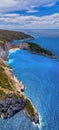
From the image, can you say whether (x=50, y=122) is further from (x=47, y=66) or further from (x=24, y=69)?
(x=47, y=66)

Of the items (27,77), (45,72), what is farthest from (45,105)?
(45,72)

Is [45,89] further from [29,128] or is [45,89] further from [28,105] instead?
[29,128]

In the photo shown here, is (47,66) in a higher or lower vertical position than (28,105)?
lower

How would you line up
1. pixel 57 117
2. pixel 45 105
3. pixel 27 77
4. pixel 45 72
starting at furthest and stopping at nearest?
pixel 45 72 → pixel 27 77 → pixel 45 105 → pixel 57 117

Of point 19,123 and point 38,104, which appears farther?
point 38,104

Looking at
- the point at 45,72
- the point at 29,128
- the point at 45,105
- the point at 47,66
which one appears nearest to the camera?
the point at 29,128

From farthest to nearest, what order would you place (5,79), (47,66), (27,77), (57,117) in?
(47,66)
(27,77)
(5,79)
(57,117)

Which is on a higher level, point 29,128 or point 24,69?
point 29,128

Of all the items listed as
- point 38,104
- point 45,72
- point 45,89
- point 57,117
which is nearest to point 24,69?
point 45,72

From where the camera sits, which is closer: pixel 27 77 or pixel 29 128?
pixel 29 128
